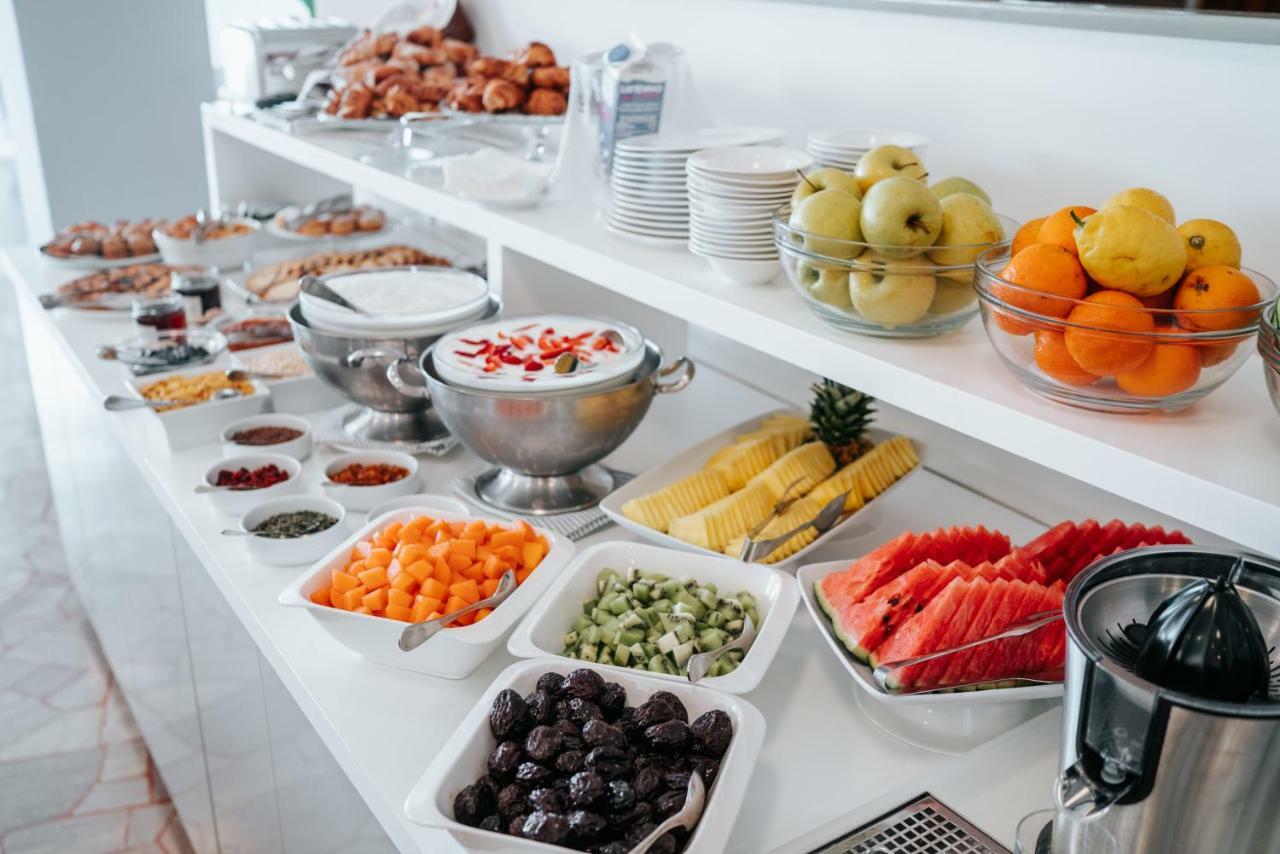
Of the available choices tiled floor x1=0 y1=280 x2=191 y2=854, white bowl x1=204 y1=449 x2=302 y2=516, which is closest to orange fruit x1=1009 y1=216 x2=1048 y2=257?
white bowl x1=204 y1=449 x2=302 y2=516

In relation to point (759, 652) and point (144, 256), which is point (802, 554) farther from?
point (144, 256)

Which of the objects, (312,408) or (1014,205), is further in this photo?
(312,408)

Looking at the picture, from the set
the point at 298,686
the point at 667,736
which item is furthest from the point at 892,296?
the point at 298,686

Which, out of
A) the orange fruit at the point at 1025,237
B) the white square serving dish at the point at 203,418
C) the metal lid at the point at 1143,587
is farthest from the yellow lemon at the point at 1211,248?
the white square serving dish at the point at 203,418

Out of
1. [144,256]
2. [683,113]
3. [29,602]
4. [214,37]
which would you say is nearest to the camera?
[683,113]

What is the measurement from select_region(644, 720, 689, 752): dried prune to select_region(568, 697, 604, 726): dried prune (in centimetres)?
5

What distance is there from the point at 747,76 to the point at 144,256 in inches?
56.4

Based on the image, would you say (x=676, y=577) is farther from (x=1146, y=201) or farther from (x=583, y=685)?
(x=1146, y=201)

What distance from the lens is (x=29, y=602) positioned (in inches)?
Answer: 102

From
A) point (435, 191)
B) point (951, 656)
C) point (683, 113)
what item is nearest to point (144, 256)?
point (435, 191)

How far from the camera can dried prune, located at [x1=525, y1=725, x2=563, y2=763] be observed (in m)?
0.85

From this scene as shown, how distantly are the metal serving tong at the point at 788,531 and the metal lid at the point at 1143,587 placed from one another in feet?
1.46

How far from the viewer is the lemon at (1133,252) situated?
84cm

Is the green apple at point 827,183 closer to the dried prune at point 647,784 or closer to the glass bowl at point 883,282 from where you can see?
the glass bowl at point 883,282
